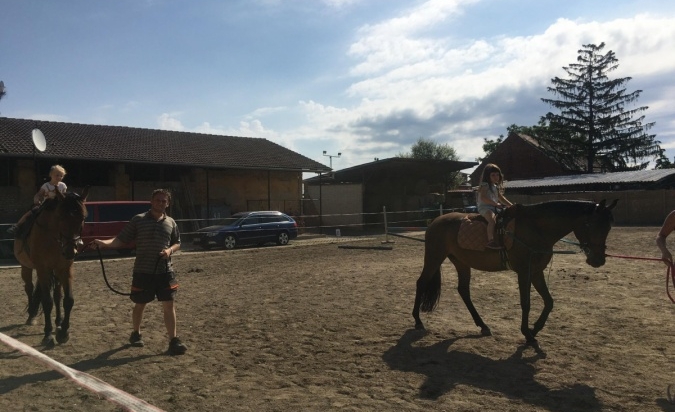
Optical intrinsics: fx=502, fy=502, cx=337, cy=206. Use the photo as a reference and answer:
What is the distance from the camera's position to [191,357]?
5324mm

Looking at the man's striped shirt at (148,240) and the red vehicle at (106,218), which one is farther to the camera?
the red vehicle at (106,218)

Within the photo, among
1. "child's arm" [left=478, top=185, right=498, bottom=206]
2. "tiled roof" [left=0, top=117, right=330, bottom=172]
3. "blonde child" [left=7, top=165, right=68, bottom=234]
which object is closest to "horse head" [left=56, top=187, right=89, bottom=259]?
"blonde child" [left=7, top=165, right=68, bottom=234]

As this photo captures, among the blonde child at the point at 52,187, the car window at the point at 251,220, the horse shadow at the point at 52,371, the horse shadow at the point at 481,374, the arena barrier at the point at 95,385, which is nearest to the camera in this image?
the arena barrier at the point at 95,385

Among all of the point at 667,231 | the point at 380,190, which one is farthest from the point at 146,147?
the point at 667,231

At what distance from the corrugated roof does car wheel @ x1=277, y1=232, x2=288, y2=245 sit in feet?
75.8

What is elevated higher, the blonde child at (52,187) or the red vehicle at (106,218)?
the blonde child at (52,187)

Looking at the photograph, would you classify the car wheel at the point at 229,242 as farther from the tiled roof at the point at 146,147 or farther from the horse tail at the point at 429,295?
the horse tail at the point at 429,295

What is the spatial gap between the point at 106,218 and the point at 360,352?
574 inches

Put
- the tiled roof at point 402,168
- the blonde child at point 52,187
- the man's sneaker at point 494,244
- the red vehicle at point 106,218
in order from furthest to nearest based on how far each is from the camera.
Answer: the tiled roof at point 402,168 → the red vehicle at point 106,218 → the blonde child at point 52,187 → the man's sneaker at point 494,244

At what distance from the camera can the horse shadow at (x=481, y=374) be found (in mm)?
4000

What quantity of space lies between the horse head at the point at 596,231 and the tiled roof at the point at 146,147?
70.0 feet

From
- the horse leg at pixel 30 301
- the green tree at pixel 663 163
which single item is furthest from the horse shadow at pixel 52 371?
the green tree at pixel 663 163

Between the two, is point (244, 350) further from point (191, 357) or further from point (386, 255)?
point (386, 255)

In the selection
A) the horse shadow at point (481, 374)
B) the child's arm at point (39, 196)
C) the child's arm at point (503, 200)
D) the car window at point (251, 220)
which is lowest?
the horse shadow at point (481, 374)
